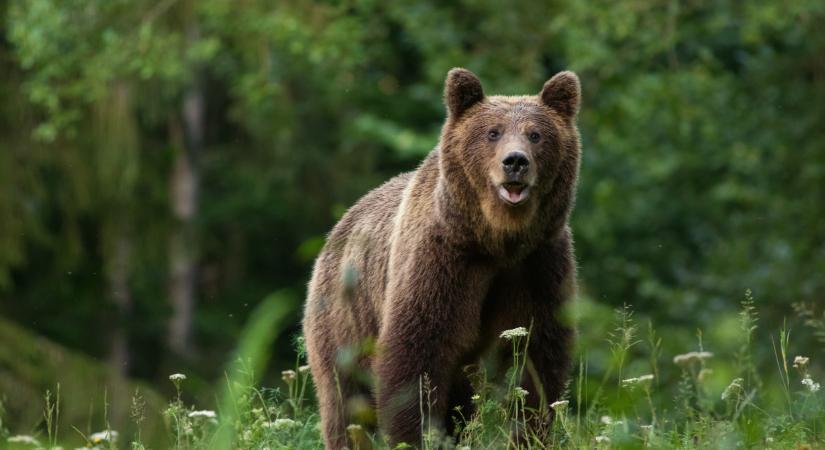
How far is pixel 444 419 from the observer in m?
6.37

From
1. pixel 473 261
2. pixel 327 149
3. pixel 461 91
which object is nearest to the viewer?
pixel 473 261

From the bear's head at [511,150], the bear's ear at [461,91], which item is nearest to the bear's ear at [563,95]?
the bear's head at [511,150]

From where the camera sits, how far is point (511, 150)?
5.99m

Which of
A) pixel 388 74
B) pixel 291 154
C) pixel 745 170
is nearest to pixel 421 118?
pixel 388 74

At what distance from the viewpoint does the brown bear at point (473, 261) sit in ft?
19.6

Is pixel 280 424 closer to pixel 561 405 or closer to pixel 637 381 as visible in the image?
pixel 561 405

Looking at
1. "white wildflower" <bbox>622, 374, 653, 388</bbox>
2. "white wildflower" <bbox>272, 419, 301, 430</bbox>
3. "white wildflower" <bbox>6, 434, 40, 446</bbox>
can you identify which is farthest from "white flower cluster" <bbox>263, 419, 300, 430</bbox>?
"white wildflower" <bbox>622, 374, 653, 388</bbox>

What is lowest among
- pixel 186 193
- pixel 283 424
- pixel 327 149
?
pixel 186 193

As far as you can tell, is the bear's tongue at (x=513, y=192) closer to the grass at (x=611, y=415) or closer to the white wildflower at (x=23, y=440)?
the grass at (x=611, y=415)

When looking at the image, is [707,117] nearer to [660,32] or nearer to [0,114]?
[660,32]

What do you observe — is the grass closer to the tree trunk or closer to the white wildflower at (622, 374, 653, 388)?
the white wildflower at (622, 374, 653, 388)

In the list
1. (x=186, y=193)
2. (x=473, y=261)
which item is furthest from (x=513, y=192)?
(x=186, y=193)

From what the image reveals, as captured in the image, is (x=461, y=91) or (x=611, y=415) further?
(x=461, y=91)

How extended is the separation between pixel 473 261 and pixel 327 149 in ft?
57.2
